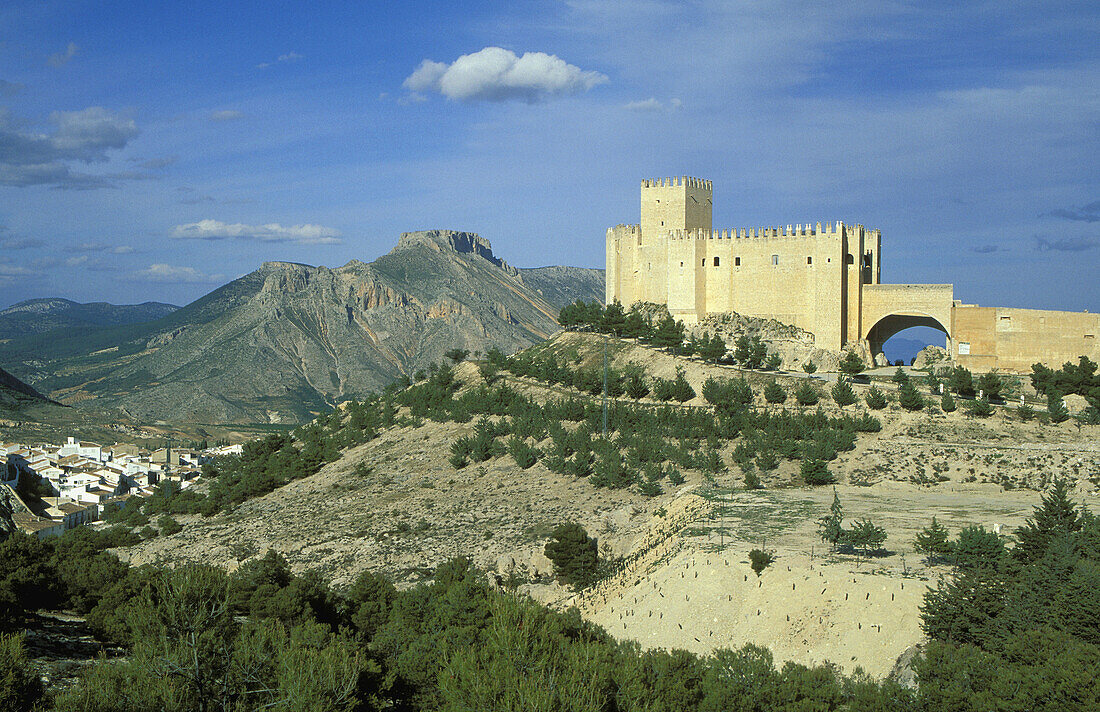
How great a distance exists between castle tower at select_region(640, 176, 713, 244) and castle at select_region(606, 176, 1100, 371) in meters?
0.05

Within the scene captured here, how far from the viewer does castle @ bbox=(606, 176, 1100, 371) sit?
3625 cm

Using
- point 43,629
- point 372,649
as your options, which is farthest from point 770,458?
point 43,629

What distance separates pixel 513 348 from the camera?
138 metres

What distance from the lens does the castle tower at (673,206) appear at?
1676 inches

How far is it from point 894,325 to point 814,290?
176 inches

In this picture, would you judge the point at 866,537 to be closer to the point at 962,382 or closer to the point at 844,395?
the point at 844,395

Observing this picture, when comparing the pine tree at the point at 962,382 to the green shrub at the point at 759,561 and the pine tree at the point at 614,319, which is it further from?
the green shrub at the point at 759,561

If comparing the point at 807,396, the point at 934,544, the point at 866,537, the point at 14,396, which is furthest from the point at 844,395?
the point at 14,396

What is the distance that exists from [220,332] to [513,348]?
4398 centimetres

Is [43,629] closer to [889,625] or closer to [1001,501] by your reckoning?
[889,625]

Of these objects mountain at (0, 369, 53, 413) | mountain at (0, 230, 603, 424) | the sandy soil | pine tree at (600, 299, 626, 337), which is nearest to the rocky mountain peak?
mountain at (0, 230, 603, 424)

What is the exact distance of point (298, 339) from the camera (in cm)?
13475

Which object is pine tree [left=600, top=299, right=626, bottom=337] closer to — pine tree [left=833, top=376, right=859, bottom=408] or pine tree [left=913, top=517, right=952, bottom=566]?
pine tree [left=833, top=376, right=859, bottom=408]

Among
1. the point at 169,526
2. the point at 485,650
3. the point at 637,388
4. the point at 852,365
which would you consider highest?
the point at 852,365
